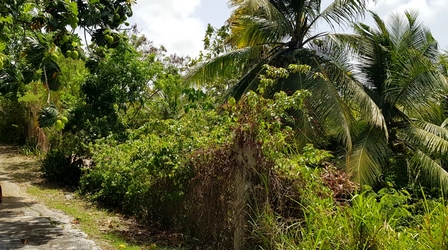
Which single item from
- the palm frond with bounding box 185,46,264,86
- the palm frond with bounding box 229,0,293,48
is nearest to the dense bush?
the palm frond with bounding box 185,46,264,86

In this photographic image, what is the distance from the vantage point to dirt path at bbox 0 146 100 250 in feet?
22.3

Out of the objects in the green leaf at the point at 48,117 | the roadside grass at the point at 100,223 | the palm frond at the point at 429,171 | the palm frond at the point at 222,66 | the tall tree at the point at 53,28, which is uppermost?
the palm frond at the point at 222,66

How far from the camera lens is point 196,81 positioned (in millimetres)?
13547

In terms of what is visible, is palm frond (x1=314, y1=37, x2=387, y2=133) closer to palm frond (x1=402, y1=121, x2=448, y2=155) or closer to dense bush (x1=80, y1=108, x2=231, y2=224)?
palm frond (x1=402, y1=121, x2=448, y2=155)

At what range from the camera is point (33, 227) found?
310 inches

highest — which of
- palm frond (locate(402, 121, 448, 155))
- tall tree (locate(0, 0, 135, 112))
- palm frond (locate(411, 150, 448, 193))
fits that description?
tall tree (locate(0, 0, 135, 112))

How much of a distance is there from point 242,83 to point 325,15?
292cm

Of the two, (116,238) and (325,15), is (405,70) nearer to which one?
(325,15)

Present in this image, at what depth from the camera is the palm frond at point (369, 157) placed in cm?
1126

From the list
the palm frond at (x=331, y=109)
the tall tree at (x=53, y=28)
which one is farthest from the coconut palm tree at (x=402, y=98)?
the tall tree at (x=53, y=28)

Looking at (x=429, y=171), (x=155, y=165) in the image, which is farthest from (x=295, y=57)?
(x=155, y=165)

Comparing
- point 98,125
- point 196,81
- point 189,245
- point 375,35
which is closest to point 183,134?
point 189,245

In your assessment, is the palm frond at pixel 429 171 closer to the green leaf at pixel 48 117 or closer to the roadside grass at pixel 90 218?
the roadside grass at pixel 90 218

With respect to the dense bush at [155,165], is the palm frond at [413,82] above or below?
above
